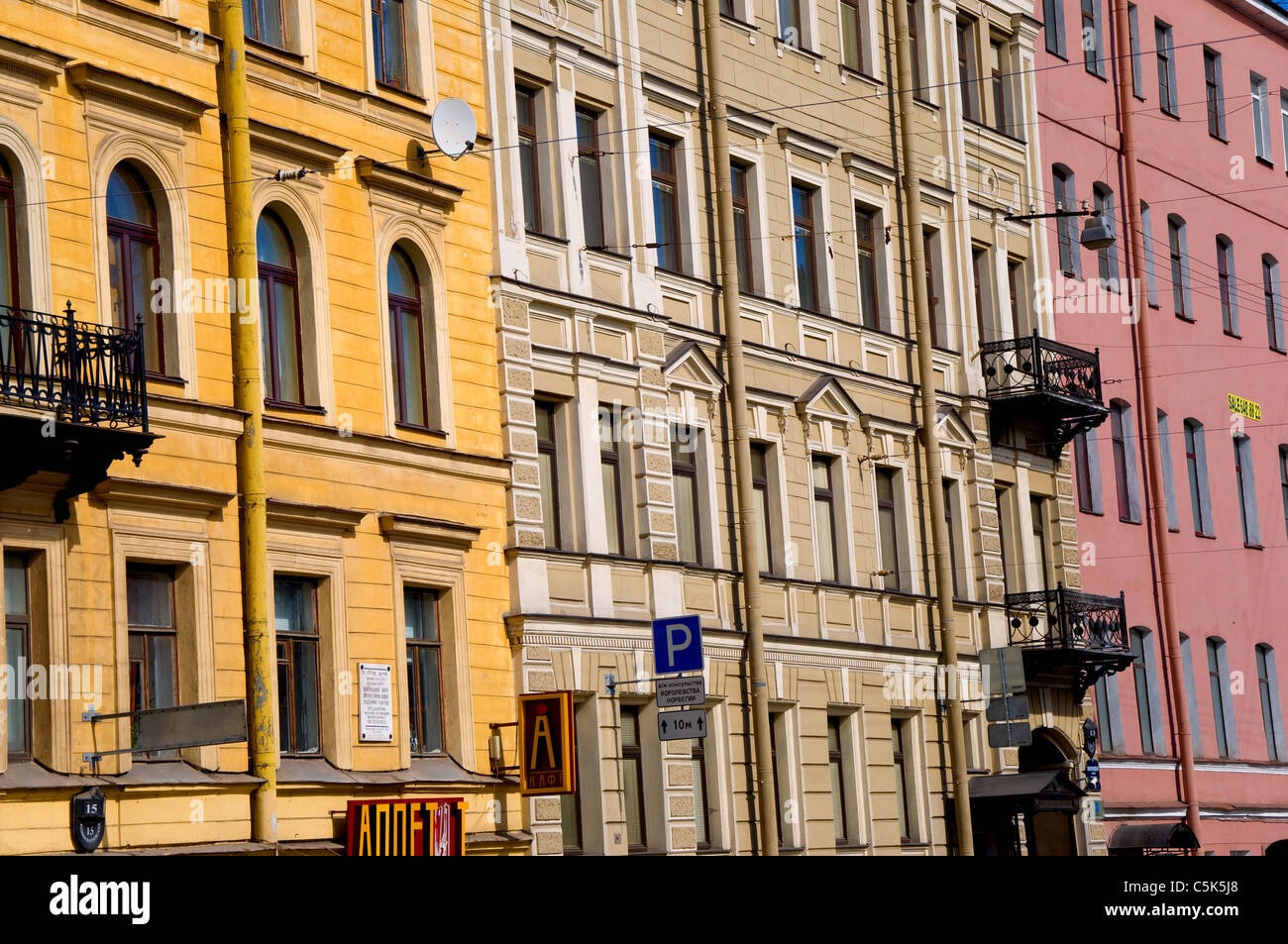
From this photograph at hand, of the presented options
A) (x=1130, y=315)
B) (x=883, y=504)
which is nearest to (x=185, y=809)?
(x=883, y=504)

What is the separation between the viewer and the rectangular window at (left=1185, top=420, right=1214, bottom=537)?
4050 centimetres

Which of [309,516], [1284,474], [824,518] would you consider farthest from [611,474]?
[1284,474]

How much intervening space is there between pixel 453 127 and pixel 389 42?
1.40m

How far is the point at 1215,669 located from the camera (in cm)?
3984

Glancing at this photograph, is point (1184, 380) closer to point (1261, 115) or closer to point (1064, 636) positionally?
point (1261, 115)

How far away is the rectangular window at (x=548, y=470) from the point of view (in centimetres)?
2408

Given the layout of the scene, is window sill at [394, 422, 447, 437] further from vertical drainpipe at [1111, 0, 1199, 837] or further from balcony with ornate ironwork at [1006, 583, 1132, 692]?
vertical drainpipe at [1111, 0, 1199, 837]

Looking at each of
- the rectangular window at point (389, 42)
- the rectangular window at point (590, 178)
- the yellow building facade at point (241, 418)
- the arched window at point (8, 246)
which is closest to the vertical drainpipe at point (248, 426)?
the yellow building facade at point (241, 418)

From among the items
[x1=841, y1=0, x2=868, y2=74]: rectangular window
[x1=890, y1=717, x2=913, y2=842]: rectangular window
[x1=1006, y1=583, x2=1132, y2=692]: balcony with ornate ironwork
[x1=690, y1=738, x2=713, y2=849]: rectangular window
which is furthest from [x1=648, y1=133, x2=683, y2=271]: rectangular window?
[x1=1006, y1=583, x2=1132, y2=692]: balcony with ornate ironwork

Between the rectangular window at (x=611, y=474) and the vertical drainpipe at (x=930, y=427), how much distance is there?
7653mm

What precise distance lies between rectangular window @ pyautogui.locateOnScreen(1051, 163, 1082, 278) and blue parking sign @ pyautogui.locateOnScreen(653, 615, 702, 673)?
55.7 ft

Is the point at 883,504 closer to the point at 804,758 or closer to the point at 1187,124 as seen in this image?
the point at 804,758

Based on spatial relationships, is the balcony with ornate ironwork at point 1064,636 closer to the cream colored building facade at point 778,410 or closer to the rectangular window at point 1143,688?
the cream colored building facade at point 778,410
